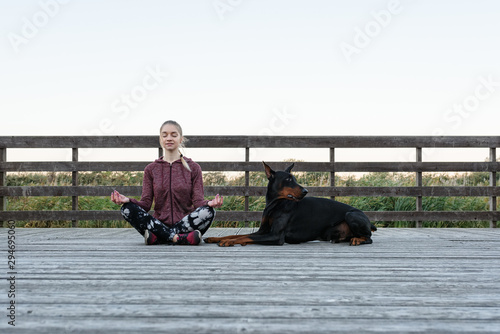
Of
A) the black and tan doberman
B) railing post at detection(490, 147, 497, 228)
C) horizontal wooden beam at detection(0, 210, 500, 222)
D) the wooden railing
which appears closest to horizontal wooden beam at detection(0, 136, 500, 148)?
the wooden railing

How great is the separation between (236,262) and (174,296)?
37.8 inches

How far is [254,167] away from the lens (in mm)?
6422

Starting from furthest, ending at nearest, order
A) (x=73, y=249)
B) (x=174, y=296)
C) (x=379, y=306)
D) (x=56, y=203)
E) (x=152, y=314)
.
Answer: (x=56, y=203) < (x=73, y=249) < (x=174, y=296) < (x=379, y=306) < (x=152, y=314)

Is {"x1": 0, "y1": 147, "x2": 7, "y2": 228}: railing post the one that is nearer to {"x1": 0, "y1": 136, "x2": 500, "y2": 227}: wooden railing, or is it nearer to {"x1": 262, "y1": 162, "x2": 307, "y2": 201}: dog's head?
{"x1": 0, "y1": 136, "x2": 500, "y2": 227}: wooden railing

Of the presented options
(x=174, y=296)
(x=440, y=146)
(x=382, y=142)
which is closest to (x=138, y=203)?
(x=174, y=296)

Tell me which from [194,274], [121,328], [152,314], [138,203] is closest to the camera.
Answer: [121,328]

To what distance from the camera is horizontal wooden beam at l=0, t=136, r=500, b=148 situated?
646 centimetres

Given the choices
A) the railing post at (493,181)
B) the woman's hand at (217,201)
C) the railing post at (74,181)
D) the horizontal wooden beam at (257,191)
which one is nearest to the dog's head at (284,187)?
the woman's hand at (217,201)

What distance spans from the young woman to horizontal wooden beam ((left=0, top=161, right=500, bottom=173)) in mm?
2177

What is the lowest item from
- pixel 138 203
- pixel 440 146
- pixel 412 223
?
pixel 412 223

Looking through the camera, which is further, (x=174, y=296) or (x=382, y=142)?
(x=382, y=142)

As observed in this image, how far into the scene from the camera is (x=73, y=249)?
3.62 meters

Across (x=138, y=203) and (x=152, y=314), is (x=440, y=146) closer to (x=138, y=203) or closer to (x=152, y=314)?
(x=138, y=203)

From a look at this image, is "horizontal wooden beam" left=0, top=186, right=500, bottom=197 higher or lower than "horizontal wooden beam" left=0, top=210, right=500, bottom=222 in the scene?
higher
